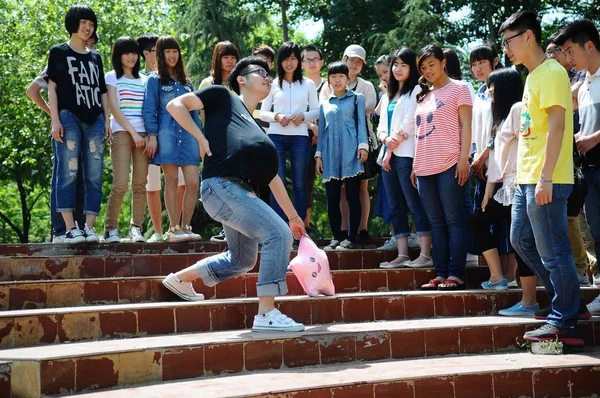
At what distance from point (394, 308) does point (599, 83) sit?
7.75 feet

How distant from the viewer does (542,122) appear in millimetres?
5469

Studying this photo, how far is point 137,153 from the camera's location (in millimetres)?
8336

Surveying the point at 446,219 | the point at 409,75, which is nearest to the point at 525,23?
the point at 446,219

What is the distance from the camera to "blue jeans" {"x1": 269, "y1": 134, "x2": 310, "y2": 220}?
27.8ft

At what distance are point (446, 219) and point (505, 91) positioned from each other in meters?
1.21

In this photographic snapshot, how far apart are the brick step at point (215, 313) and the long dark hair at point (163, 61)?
302 centimetres

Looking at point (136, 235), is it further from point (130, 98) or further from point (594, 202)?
point (594, 202)

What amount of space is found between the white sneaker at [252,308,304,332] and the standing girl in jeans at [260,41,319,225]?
9.44 ft

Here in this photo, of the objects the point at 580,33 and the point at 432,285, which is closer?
the point at 580,33

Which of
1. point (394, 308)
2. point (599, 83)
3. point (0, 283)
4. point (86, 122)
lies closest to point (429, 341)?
point (394, 308)

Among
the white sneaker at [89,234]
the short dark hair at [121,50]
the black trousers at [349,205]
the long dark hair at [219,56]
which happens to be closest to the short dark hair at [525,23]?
the black trousers at [349,205]

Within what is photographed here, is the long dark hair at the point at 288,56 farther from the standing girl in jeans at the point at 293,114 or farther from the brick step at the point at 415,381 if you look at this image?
the brick step at the point at 415,381

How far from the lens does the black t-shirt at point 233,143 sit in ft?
18.4

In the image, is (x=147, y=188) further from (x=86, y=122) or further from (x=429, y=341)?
(x=429, y=341)
